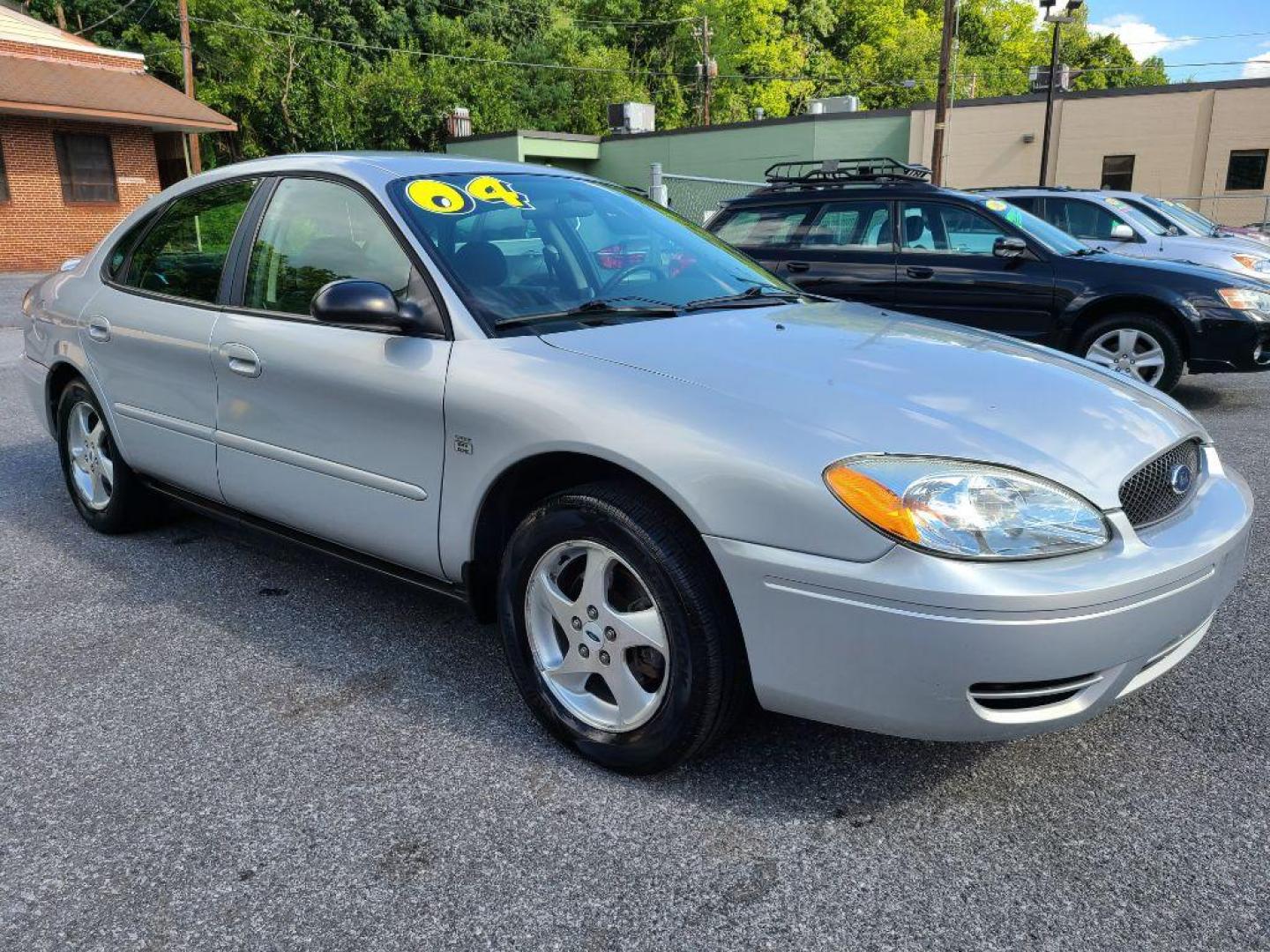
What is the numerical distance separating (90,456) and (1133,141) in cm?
3201

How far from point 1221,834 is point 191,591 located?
3.41 metres

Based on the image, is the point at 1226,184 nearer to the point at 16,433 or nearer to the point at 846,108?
Result: the point at 846,108

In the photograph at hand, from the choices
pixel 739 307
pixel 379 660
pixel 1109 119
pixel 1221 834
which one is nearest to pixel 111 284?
pixel 379 660

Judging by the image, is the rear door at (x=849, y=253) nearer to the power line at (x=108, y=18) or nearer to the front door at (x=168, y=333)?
the front door at (x=168, y=333)

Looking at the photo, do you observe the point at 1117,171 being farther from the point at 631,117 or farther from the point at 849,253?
the point at 849,253

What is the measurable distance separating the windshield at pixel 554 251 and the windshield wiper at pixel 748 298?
22mm

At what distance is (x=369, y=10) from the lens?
149ft

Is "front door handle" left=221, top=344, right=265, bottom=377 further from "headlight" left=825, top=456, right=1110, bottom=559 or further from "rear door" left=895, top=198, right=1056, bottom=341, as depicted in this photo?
"rear door" left=895, top=198, right=1056, bottom=341

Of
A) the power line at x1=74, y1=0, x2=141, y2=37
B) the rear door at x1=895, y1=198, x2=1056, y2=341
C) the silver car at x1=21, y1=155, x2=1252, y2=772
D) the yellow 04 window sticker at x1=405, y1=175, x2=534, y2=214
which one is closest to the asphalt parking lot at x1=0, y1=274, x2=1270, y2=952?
the silver car at x1=21, y1=155, x2=1252, y2=772

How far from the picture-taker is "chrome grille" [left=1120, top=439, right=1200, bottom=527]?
2.33m

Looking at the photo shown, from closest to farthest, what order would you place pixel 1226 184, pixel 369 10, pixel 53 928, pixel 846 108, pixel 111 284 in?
pixel 53 928
pixel 111 284
pixel 1226 184
pixel 846 108
pixel 369 10

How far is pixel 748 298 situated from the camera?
335cm

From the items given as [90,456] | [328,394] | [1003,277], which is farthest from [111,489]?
[1003,277]

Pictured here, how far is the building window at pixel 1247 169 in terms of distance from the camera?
93.2 feet
